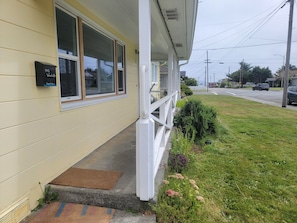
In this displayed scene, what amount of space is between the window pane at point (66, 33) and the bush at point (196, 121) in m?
3.07

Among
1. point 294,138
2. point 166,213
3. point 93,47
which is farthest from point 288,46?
point 166,213

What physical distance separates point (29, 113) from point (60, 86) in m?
0.74

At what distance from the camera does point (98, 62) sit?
398 centimetres

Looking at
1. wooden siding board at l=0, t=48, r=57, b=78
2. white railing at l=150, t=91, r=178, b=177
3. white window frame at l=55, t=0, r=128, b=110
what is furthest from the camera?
white window frame at l=55, t=0, r=128, b=110

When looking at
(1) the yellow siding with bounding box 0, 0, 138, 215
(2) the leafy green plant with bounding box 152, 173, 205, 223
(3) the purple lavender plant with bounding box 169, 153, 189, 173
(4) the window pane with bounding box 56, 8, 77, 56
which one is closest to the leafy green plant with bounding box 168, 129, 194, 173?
(3) the purple lavender plant with bounding box 169, 153, 189, 173

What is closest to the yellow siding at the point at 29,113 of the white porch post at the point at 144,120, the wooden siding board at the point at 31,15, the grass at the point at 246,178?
the wooden siding board at the point at 31,15

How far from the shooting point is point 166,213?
6.71 ft

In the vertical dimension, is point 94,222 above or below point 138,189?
below

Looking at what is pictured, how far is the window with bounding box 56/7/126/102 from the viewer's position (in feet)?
9.43

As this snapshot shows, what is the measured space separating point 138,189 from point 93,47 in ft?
8.68

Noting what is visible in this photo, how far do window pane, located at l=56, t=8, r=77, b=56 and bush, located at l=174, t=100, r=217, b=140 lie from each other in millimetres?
3066

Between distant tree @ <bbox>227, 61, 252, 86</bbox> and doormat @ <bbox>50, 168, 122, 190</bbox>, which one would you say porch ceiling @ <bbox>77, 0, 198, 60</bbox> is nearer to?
doormat @ <bbox>50, 168, 122, 190</bbox>

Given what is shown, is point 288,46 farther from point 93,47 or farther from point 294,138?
point 93,47

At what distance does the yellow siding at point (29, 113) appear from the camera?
1847 millimetres
